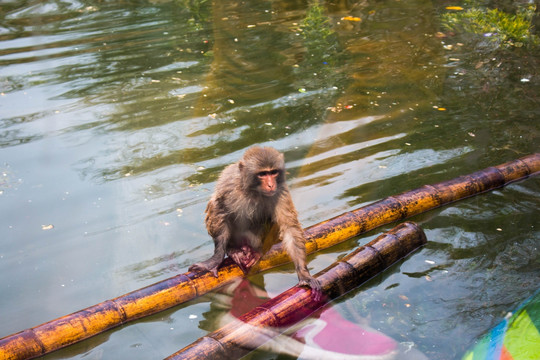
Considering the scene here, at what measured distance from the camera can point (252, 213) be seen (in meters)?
5.57

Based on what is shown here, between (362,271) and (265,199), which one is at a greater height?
(265,199)

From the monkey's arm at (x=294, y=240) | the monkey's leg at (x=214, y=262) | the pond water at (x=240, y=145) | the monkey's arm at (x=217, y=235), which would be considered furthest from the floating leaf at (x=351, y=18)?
the monkey's leg at (x=214, y=262)

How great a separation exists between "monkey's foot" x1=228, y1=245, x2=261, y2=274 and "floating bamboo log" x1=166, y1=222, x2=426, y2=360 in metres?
0.53

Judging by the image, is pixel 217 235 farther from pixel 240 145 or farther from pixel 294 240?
pixel 240 145

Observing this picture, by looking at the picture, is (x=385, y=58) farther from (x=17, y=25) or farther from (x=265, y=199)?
(x=17, y=25)

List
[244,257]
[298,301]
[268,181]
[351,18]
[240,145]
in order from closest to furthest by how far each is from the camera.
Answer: [298,301], [268,181], [244,257], [240,145], [351,18]

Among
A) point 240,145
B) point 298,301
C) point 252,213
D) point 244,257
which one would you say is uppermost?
point 252,213

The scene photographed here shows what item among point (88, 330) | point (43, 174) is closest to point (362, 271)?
point (88, 330)

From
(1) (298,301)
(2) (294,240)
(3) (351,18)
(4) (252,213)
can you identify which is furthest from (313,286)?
(3) (351,18)

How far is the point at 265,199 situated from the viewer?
5570mm

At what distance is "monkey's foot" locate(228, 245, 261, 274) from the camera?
5.50 meters

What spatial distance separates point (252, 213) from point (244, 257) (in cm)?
39

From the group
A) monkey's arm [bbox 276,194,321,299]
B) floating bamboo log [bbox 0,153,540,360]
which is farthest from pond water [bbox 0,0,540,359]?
monkey's arm [bbox 276,194,321,299]

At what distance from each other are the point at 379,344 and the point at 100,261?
2.78m
